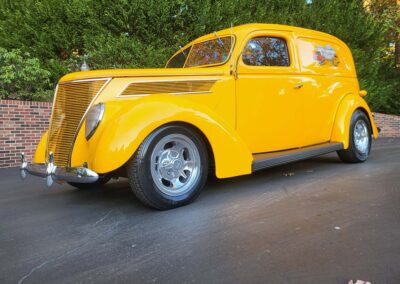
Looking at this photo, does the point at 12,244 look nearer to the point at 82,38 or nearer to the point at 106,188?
the point at 106,188

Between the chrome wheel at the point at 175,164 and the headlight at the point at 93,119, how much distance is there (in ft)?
1.88

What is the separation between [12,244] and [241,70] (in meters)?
2.91

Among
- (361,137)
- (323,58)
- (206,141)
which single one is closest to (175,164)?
(206,141)

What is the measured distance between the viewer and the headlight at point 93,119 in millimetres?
3377

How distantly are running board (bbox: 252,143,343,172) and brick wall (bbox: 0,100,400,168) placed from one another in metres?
4.44

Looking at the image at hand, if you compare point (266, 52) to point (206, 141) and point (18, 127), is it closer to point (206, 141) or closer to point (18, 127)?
point (206, 141)

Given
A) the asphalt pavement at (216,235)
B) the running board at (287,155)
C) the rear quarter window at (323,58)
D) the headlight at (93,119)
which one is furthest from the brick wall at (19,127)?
the rear quarter window at (323,58)

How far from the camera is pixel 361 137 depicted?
6012mm

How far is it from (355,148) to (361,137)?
352 mm

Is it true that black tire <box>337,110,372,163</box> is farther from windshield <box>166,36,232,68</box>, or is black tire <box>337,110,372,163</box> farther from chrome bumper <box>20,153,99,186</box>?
chrome bumper <box>20,153,99,186</box>

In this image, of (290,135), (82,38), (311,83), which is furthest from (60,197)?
(82,38)

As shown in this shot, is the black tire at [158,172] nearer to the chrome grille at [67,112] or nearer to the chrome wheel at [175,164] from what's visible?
the chrome wheel at [175,164]

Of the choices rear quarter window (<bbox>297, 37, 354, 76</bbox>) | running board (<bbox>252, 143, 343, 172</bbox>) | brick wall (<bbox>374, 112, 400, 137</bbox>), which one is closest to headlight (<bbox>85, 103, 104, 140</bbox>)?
running board (<bbox>252, 143, 343, 172</bbox>)

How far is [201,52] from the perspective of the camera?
510 cm
